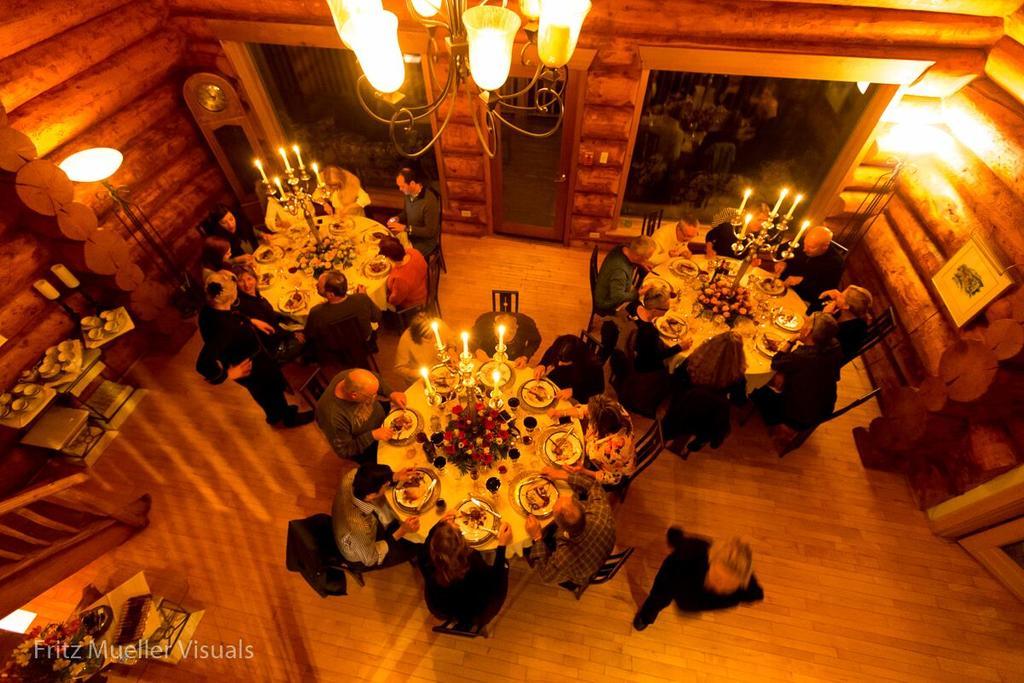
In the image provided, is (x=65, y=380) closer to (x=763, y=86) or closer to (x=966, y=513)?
(x=966, y=513)

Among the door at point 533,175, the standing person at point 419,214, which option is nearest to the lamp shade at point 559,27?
the standing person at point 419,214

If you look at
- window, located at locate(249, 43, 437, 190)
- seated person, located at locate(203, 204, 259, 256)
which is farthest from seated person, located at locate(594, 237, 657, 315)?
seated person, located at locate(203, 204, 259, 256)

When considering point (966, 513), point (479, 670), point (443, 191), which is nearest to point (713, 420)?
point (966, 513)

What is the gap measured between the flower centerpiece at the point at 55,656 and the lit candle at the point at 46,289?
149 inches

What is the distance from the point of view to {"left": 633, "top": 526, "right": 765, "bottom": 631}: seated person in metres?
3.64

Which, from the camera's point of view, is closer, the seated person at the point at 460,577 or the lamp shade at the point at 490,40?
the lamp shade at the point at 490,40

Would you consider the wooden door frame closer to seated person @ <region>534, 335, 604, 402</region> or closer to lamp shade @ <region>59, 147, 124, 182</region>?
seated person @ <region>534, 335, 604, 402</region>

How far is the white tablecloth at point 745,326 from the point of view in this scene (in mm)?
5172

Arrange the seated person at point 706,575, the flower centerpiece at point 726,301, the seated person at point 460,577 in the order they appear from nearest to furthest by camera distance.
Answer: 1. the seated person at point 460,577
2. the seated person at point 706,575
3. the flower centerpiece at point 726,301

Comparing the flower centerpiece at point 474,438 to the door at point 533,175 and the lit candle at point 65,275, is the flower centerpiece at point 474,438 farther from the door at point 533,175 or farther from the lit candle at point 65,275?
the lit candle at point 65,275

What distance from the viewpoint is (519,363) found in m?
5.03

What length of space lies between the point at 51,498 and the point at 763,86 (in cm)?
1224

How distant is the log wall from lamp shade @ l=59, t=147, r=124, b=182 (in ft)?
0.93

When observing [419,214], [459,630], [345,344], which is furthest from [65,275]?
[459,630]
